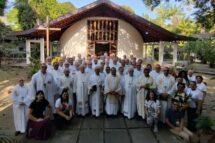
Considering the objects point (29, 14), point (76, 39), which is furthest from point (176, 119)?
point (29, 14)

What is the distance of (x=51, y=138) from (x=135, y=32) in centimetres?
1523

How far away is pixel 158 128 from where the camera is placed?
9055 mm

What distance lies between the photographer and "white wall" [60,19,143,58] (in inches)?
860

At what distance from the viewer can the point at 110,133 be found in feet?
28.1

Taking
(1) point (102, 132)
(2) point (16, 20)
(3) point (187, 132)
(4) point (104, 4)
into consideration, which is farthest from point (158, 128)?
(2) point (16, 20)

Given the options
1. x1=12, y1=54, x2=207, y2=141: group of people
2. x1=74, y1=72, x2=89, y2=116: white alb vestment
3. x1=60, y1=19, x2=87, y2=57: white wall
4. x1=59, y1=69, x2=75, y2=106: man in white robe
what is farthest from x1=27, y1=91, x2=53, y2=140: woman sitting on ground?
x1=60, y1=19, x2=87, y2=57: white wall

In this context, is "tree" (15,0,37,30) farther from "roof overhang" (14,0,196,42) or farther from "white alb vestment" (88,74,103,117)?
"white alb vestment" (88,74,103,117)

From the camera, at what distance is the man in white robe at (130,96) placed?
10103 mm

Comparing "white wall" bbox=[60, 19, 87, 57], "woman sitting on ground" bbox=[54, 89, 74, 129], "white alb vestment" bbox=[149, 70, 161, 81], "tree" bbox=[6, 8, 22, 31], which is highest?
"tree" bbox=[6, 8, 22, 31]

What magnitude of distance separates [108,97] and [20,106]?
9.27 feet

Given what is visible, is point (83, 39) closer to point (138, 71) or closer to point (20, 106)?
point (138, 71)

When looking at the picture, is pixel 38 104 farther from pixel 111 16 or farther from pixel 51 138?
pixel 111 16

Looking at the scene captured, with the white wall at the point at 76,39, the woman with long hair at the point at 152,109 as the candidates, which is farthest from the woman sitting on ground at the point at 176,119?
the white wall at the point at 76,39

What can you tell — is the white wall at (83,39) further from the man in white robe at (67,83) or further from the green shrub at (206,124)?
the green shrub at (206,124)
